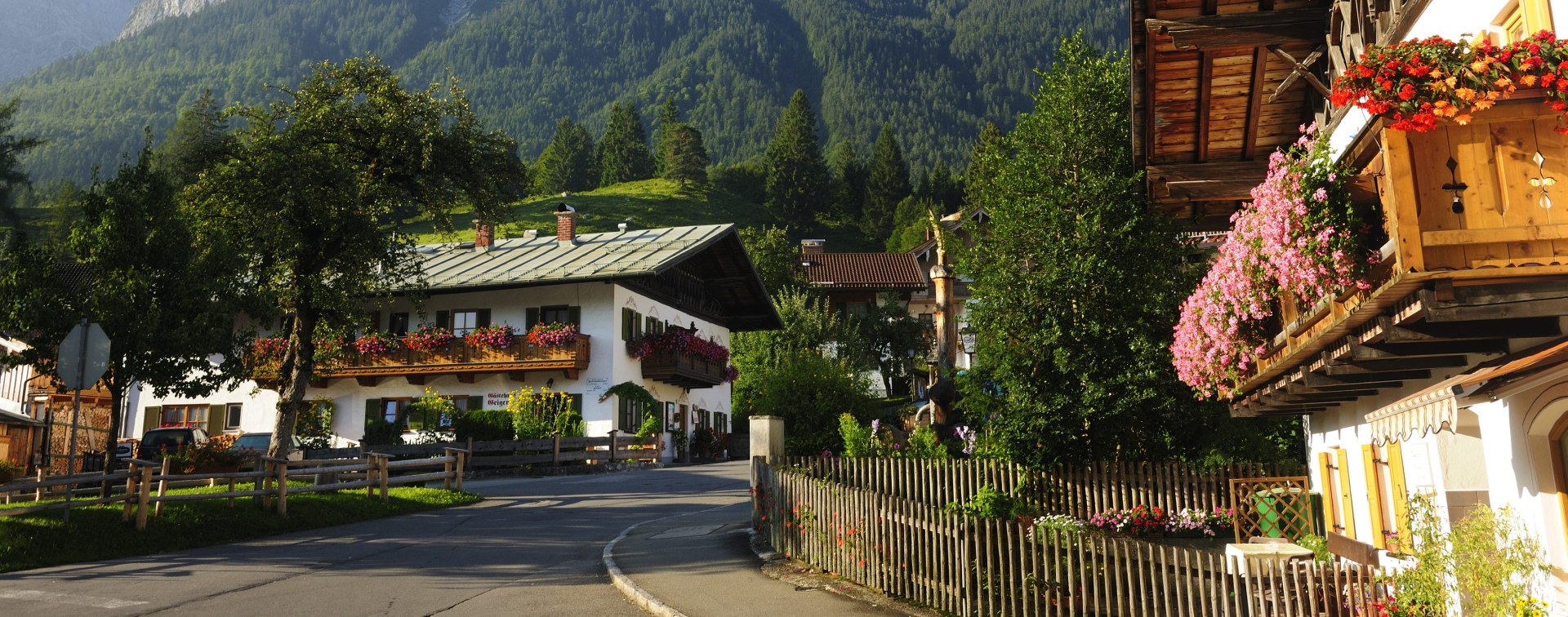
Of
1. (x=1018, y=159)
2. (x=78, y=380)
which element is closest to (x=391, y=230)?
(x=78, y=380)

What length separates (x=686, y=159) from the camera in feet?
421

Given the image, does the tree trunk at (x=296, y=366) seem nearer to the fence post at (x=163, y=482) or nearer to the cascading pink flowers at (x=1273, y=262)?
the fence post at (x=163, y=482)

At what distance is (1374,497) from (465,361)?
3160 cm

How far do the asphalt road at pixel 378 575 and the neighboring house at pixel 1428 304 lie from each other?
7.11 m

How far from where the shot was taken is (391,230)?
24.1 metres

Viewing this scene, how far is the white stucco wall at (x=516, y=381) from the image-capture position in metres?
38.1

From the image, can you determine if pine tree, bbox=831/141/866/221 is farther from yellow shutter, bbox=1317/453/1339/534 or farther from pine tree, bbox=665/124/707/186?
yellow shutter, bbox=1317/453/1339/534

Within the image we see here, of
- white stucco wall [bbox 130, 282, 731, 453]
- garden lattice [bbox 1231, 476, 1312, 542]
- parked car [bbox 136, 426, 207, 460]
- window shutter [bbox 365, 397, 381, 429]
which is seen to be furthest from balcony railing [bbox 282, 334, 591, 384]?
garden lattice [bbox 1231, 476, 1312, 542]

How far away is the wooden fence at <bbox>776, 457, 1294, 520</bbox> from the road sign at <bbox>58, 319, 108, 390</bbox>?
9.37 meters

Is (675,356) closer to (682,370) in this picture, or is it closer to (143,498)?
(682,370)

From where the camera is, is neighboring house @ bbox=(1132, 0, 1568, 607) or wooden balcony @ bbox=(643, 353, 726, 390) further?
wooden balcony @ bbox=(643, 353, 726, 390)

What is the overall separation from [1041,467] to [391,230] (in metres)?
14.8

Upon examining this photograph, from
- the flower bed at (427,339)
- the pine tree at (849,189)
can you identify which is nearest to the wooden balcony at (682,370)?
the flower bed at (427,339)

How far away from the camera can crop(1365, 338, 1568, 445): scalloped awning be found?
6789 mm
